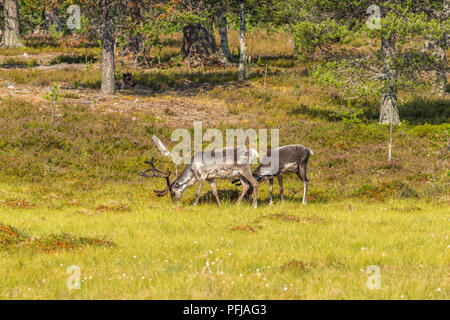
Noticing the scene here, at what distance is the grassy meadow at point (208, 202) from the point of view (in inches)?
341

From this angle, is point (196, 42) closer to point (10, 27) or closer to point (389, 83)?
point (10, 27)

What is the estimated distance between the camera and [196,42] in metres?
43.7

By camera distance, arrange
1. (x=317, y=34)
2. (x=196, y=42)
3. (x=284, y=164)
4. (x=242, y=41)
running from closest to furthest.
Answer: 1. (x=284, y=164)
2. (x=317, y=34)
3. (x=242, y=41)
4. (x=196, y=42)

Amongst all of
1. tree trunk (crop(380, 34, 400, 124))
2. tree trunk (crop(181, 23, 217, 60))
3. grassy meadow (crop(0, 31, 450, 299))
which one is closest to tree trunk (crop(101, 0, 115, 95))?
grassy meadow (crop(0, 31, 450, 299))

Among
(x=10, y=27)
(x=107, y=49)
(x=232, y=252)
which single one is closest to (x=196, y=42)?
(x=107, y=49)

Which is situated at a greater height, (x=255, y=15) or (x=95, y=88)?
(x=255, y=15)

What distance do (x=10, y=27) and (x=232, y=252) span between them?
156 ft

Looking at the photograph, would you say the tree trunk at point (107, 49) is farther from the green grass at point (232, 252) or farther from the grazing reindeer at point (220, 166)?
the grazing reindeer at point (220, 166)

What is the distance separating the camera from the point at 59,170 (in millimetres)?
21203

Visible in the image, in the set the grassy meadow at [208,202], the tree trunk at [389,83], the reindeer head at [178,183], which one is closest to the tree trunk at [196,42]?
the grassy meadow at [208,202]

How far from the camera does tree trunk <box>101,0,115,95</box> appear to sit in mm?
30648
